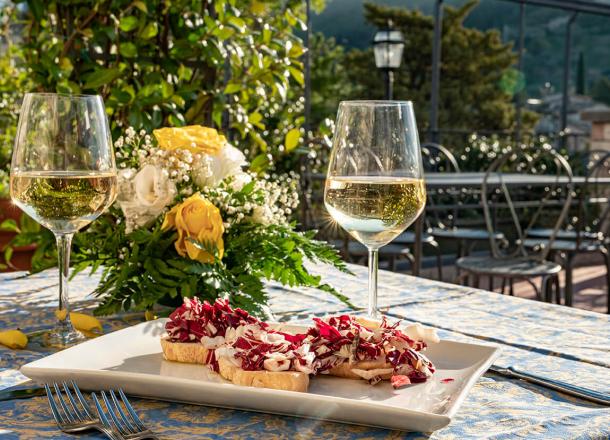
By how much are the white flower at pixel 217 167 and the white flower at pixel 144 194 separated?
0.05 metres

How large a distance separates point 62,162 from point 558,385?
1.95ft

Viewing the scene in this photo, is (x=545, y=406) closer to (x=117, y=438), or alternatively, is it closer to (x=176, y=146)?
(x=117, y=438)

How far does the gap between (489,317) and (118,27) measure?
52.2 inches

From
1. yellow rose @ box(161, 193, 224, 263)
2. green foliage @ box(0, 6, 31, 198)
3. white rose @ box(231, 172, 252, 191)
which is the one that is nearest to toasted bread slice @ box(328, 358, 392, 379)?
yellow rose @ box(161, 193, 224, 263)

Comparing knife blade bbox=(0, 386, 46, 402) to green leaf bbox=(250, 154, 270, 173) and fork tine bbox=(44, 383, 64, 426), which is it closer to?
fork tine bbox=(44, 383, 64, 426)

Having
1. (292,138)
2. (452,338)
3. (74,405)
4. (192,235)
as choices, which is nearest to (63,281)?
(192,235)

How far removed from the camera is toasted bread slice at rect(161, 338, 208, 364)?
816mm

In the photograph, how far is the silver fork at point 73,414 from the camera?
672 millimetres

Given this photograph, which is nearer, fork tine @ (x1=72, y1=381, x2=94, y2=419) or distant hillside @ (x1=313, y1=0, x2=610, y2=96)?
fork tine @ (x1=72, y1=381, x2=94, y2=419)

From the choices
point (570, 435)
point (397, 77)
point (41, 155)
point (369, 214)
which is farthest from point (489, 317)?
point (397, 77)

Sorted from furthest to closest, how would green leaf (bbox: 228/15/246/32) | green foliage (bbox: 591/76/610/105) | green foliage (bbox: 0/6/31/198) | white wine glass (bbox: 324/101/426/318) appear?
green foliage (bbox: 591/76/610/105) < green foliage (bbox: 0/6/31/198) < green leaf (bbox: 228/15/246/32) < white wine glass (bbox: 324/101/426/318)

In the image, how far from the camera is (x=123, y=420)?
682 millimetres

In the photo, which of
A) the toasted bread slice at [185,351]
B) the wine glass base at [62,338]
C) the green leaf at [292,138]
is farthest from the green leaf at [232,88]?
the toasted bread slice at [185,351]

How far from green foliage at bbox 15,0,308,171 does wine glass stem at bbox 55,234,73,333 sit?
3.12 feet
